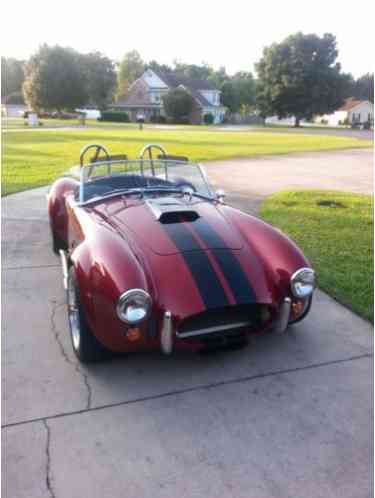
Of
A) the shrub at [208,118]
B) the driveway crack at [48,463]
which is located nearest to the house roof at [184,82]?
the shrub at [208,118]

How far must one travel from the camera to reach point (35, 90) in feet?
182

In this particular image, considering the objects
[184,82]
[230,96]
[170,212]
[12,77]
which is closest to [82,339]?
[170,212]

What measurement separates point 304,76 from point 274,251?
193 feet

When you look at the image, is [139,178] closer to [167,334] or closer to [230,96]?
[167,334]

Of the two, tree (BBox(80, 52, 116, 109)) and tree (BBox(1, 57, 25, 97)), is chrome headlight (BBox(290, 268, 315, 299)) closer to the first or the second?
tree (BBox(80, 52, 116, 109))

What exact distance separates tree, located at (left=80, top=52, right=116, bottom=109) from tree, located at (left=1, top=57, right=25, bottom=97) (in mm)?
21027

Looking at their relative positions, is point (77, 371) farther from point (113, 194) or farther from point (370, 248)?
point (370, 248)

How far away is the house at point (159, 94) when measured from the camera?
59.3 m

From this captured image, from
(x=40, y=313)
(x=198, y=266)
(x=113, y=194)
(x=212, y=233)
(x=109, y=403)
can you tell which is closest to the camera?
(x=109, y=403)

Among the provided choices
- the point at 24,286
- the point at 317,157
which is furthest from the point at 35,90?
the point at 24,286

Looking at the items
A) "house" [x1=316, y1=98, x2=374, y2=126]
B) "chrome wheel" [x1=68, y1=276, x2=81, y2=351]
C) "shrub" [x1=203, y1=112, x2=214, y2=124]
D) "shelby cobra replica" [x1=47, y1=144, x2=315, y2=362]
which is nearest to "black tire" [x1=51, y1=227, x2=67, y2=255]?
"shelby cobra replica" [x1=47, y1=144, x2=315, y2=362]

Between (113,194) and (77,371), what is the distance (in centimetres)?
174

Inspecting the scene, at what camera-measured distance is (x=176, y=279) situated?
2.83 m

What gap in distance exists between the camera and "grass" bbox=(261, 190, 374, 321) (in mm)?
4383
